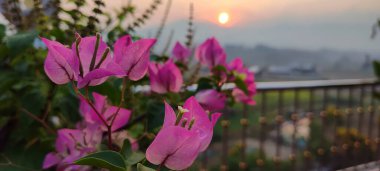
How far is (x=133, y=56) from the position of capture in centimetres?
38

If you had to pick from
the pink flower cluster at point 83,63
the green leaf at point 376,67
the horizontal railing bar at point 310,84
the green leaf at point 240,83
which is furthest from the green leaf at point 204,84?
the horizontal railing bar at point 310,84

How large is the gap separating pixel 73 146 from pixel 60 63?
19 centimetres

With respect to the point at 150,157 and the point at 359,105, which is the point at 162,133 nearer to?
the point at 150,157

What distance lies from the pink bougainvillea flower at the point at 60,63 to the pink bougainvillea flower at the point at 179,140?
0.28 ft

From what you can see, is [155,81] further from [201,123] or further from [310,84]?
[310,84]

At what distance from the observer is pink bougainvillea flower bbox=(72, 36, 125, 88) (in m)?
0.35

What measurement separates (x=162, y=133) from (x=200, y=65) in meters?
0.43

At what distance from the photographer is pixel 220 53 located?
0.70m

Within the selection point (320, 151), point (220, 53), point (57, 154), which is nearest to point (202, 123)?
point (57, 154)

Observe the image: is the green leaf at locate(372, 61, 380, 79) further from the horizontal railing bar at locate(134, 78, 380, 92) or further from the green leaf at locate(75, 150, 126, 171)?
the green leaf at locate(75, 150, 126, 171)

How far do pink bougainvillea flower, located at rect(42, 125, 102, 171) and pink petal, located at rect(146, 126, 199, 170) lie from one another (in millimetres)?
154

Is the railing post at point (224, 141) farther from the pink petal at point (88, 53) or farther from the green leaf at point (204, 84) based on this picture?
the pink petal at point (88, 53)

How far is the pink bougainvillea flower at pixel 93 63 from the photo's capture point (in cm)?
35

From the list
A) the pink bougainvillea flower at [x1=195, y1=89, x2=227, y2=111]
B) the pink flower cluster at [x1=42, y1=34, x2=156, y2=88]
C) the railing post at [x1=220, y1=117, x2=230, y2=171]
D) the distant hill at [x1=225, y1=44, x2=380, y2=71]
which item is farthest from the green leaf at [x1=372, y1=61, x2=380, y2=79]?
the distant hill at [x1=225, y1=44, x2=380, y2=71]
